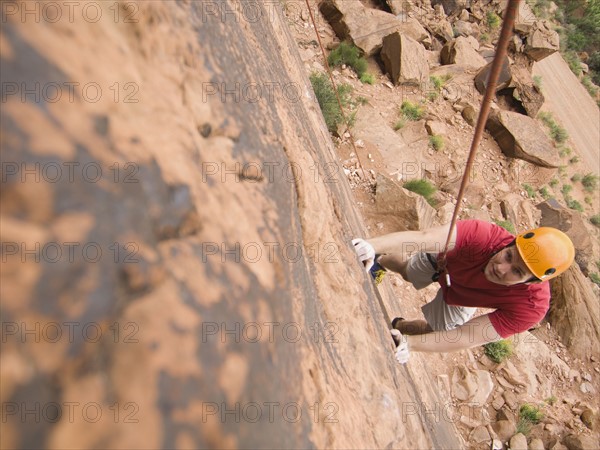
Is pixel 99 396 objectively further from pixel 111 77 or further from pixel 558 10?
pixel 558 10

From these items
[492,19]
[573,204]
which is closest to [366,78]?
[573,204]

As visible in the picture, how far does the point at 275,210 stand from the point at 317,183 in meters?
0.58

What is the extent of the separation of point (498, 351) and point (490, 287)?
314 cm

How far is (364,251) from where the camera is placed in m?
2.06

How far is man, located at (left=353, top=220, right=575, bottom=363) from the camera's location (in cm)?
203

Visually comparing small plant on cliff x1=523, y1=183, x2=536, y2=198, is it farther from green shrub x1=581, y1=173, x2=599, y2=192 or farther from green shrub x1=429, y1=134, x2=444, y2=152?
green shrub x1=581, y1=173, x2=599, y2=192

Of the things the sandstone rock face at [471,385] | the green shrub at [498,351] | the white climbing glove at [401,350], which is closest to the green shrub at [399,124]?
the green shrub at [498,351]

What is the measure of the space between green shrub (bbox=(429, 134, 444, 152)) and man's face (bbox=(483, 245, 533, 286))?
16.6 feet

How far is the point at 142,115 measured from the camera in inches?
35.5

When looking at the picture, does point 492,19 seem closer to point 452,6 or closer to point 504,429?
point 452,6

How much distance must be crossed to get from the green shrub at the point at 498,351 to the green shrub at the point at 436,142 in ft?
11.3

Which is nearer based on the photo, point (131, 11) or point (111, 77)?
point (111, 77)

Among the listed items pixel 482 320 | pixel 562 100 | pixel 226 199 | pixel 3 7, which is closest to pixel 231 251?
pixel 226 199

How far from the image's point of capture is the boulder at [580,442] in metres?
4.11
